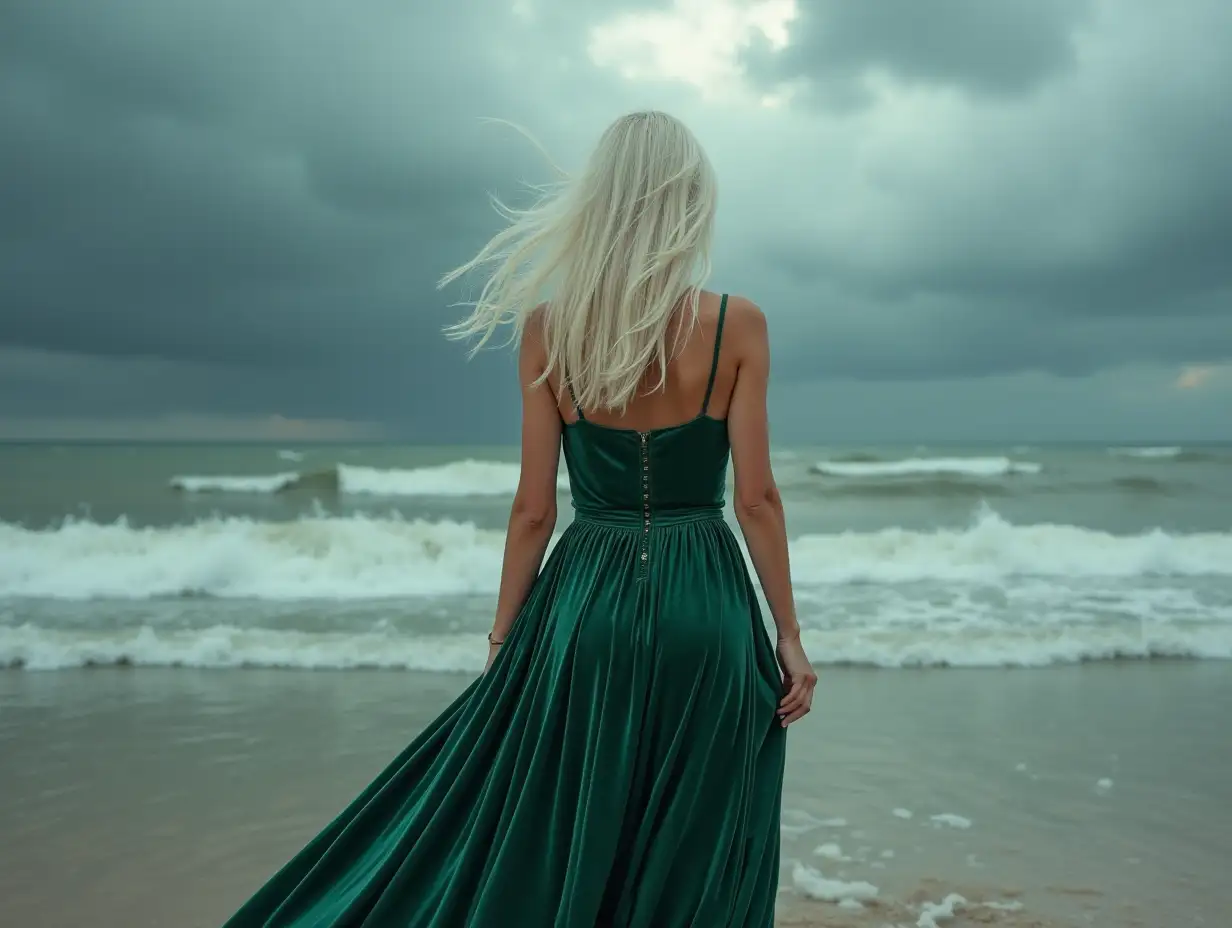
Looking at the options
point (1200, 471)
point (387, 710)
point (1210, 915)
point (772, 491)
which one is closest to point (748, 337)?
point (772, 491)

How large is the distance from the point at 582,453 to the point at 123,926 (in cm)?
232

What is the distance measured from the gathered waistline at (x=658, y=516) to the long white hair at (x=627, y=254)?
0.81ft

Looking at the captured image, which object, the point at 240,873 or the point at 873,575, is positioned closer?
the point at 240,873

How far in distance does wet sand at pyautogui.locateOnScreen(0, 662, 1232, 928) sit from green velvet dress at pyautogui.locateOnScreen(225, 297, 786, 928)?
A: 4.44 feet

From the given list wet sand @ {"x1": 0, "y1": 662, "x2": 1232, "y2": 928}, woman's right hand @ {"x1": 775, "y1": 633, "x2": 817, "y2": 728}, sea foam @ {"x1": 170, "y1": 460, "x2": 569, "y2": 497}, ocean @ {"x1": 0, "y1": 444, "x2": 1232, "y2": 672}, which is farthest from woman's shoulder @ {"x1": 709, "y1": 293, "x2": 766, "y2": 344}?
sea foam @ {"x1": 170, "y1": 460, "x2": 569, "y2": 497}

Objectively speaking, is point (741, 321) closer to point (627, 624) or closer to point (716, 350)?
point (716, 350)

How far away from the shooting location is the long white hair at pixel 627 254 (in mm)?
1914

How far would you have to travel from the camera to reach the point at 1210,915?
10.3 ft

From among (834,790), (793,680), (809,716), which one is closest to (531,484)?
(793,680)

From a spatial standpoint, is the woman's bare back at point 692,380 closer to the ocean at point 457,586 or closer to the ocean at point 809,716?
the ocean at point 809,716

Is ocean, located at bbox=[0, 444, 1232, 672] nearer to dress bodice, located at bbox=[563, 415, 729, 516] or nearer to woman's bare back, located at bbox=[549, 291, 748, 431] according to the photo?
dress bodice, located at bbox=[563, 415, 729, 516]

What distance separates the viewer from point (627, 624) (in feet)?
6.53

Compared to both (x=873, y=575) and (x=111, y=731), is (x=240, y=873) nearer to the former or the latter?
(x=111, y=731)

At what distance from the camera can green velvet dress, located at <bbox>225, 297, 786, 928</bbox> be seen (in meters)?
1.94
